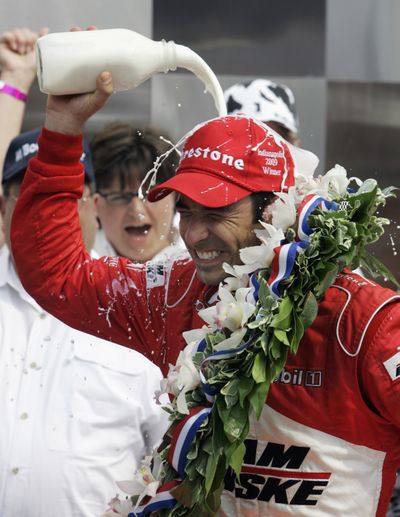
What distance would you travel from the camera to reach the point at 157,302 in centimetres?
369

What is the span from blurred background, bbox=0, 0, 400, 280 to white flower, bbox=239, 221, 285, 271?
2.21m

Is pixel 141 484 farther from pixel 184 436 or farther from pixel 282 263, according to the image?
pixel 282 263

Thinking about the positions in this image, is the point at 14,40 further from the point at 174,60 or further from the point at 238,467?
the point at 238,467

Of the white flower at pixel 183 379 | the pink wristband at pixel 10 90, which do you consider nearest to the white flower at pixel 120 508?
the white flower at pixel 183 379

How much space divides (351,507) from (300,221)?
0.76 metres

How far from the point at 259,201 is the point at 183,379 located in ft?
2.02

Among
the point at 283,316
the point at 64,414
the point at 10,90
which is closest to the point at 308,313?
the point at 283,316

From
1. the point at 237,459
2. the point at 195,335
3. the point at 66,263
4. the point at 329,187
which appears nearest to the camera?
the point at 237,459

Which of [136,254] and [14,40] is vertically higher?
[14,40]

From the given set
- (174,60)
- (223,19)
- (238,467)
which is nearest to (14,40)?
(223,19)

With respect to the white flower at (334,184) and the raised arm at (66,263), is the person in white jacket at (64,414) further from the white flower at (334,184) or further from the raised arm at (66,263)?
the white flower at (334,184)

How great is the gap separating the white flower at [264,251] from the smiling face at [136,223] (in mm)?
1856

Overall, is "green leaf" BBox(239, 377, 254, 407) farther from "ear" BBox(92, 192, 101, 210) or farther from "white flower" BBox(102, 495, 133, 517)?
"ear" BBox(92, 192, 101, 210)

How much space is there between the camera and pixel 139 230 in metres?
5.20
